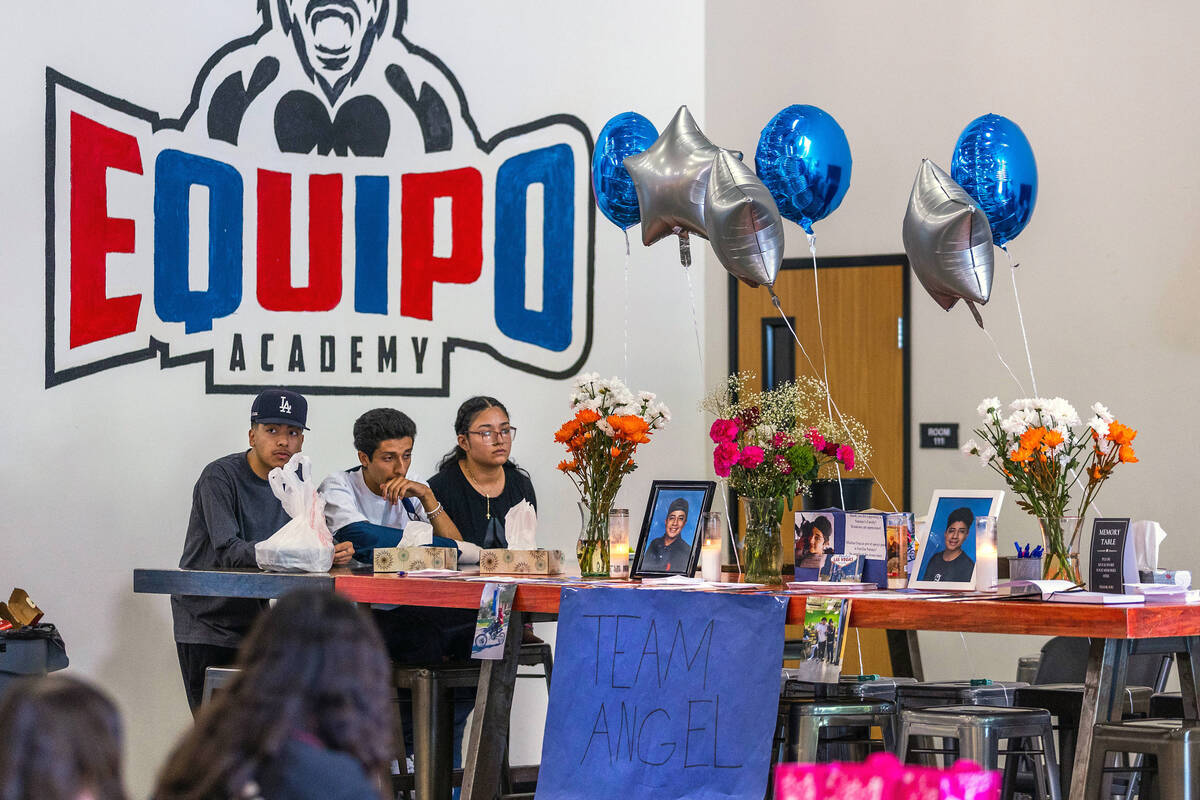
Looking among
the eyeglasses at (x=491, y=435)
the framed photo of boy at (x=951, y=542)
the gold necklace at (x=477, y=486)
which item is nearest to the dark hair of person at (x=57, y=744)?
the framed photo of boy at (x=951, y=542)

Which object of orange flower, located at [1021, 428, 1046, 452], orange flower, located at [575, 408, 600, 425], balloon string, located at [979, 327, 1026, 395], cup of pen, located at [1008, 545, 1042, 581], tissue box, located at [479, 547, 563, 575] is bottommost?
tissue box, located at [479, 547, 563, 575]

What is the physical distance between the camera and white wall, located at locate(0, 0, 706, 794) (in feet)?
17.0

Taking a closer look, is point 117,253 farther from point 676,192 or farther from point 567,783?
point 567,783

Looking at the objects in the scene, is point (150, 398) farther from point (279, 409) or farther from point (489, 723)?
point (489, 723)

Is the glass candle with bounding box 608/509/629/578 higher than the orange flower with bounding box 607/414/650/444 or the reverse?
the reverse

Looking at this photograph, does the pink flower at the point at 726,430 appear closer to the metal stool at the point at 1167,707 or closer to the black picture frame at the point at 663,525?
the black picture frame at the point at 663,525

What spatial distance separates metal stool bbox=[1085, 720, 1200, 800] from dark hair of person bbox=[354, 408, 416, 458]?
2492 millimetres

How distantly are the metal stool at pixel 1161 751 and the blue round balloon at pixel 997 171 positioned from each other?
1859mm

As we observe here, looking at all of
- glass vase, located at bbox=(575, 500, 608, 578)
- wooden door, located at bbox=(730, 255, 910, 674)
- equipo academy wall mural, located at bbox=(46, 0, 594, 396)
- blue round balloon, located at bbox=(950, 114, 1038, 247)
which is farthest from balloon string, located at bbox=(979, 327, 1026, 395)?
glass vase, located at bbox=(575, 500, 608, 578)

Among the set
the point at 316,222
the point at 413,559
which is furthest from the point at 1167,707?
the point at 316,222

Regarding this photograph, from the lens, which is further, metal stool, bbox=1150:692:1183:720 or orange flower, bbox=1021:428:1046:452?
metal stool, bbox=1150:692:1183:720

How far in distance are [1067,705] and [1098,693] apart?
2.48 ft

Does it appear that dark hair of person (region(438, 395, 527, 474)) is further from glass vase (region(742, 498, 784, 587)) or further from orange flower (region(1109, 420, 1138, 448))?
orange flower (region(1109, 420, 1138, 448))

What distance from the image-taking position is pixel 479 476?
5.18 meters
